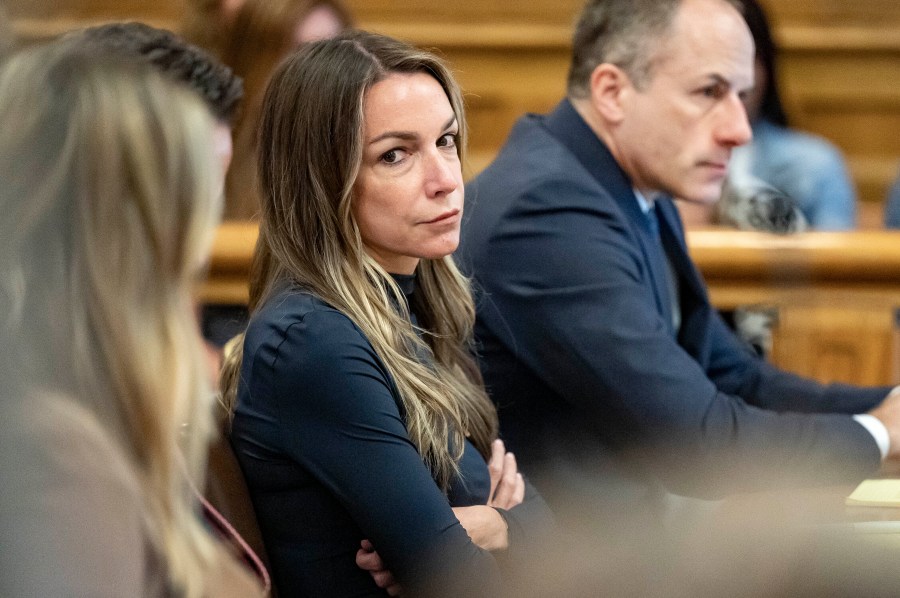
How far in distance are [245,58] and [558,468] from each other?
1378 millimetres

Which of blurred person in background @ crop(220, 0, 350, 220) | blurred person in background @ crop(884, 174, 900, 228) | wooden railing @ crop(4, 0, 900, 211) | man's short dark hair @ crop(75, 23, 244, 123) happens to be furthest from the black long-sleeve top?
wooden railing @ crop(4, 0, 900, 211)

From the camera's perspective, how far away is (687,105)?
88.4 inches

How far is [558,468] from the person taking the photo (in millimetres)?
2080

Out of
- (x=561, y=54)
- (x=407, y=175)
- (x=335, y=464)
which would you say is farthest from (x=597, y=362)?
(x=561, y=54)

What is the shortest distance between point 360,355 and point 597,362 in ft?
1.86

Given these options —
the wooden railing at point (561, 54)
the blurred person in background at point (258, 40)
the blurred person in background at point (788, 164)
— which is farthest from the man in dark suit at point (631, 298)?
the wooden railing at point (561, 54)

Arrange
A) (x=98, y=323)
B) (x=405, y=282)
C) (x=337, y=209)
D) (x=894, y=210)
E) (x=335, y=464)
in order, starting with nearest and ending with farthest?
1. (x=98, y=323)
2. (x=335, y=464)
3. (x=337, y=209)
4. (x=405, y=282)
5. (x=894, y=210)

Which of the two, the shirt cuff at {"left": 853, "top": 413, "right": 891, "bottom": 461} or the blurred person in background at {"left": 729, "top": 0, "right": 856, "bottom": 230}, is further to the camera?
the blurred person in background at {"left": 729, "top": 0, "right": 856, "bottom": 230}

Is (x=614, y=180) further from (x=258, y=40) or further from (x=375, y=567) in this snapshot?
(x=258, y=40)

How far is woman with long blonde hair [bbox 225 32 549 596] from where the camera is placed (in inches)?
59.0

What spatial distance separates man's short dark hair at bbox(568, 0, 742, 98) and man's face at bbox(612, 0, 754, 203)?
18mm

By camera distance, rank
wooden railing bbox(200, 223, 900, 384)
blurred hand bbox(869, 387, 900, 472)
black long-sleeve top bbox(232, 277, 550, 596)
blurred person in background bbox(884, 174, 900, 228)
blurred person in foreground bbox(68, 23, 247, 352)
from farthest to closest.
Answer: blurred person in background bbox(884, 174, 900, 228) < wooden railing bbox(200, 223, 900, 384) < blurred hand bbox(869, 387, 900, 472) < blurred person in foreground bbox(68, 23, 247, 352) < black long-sleeve top bbox(232, 277, 550, 596)

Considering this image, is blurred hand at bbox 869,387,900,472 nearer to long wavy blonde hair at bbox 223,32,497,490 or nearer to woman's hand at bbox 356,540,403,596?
long wavy blonde hair at bbox 223,32,497,490

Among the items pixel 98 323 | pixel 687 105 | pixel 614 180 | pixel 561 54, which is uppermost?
pixel 98 323
